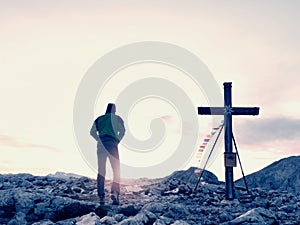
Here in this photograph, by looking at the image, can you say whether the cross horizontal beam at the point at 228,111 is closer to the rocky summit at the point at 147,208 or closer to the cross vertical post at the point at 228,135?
the cross vertical post at the point at 228,135

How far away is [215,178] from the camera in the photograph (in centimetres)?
2456

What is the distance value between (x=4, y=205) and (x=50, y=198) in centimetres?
136

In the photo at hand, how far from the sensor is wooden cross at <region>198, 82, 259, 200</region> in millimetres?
16609

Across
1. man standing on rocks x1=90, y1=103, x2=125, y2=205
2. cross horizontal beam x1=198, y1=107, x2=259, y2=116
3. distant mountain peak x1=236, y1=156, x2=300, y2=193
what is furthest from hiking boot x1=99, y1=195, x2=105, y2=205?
distant mountain peak x1=236, y1=156, x2=300, y2=193

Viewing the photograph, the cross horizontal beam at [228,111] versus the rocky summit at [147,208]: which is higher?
the cross horizontal beam at [228,111]

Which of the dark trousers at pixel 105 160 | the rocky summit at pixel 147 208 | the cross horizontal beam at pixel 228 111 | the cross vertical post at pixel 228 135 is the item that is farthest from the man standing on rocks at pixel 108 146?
the cross vertical post at pixel 228 135

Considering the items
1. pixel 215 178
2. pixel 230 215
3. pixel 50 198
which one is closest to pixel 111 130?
pixel 50 198

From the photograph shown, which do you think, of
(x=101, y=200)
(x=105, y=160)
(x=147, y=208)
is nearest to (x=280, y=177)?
(x=105, y=160)

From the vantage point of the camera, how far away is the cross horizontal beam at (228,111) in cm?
1700

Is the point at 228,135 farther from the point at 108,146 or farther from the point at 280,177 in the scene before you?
the point at 280,177

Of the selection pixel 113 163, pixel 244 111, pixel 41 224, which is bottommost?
pixel 41 224

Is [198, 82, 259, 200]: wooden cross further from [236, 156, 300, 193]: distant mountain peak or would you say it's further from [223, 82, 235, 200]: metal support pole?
[236, 156, 300, 193]: distant mountain peak

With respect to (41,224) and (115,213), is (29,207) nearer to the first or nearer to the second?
(41,224)

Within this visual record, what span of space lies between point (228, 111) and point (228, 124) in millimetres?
539
